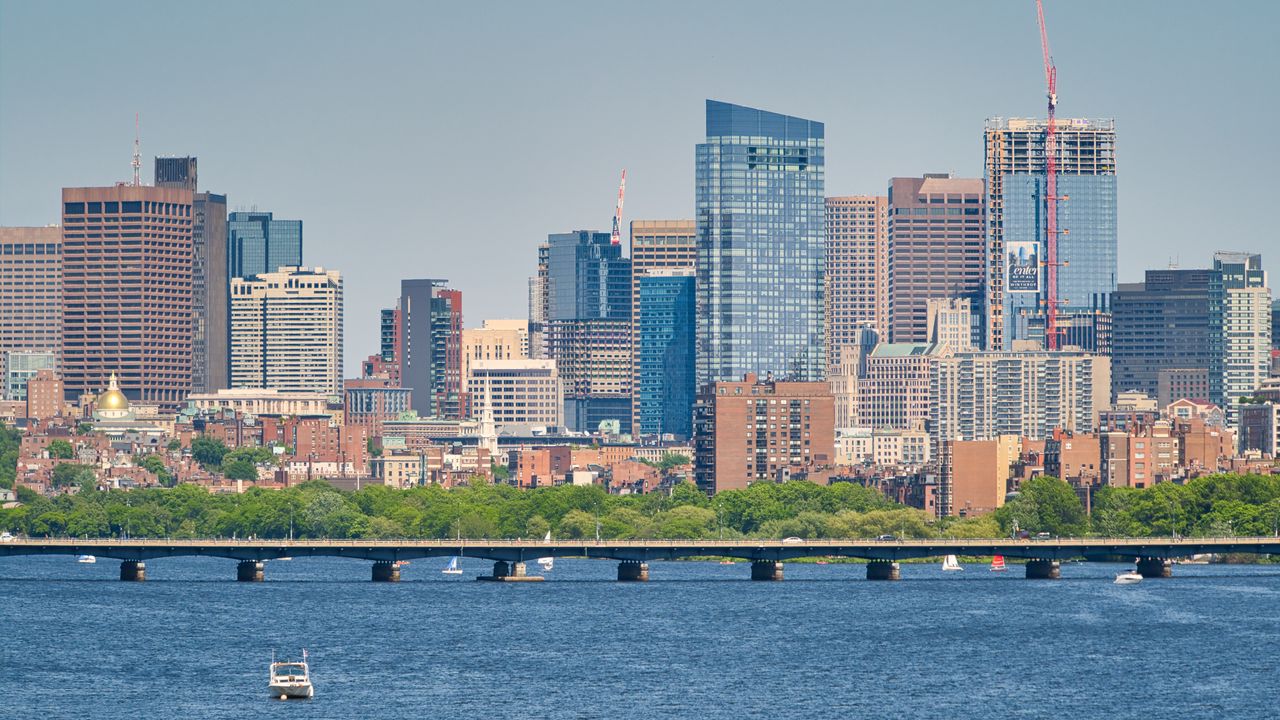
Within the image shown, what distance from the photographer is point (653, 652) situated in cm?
14788

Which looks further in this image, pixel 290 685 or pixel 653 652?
pixel 653 652

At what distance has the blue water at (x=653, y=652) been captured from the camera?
406 ft

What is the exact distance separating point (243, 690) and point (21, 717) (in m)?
12.0

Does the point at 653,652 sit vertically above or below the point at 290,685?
below

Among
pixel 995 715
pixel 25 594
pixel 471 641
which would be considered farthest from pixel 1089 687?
pixel 25 594

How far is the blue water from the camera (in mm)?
123812

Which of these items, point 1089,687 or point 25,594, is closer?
point 1089,687

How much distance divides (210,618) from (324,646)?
22.4 metres

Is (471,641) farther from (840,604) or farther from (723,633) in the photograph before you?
(840,604)

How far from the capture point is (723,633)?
159625 mm

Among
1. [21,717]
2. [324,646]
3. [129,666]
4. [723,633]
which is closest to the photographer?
[21,717]

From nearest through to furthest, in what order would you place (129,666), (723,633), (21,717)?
(21,717) → (129,666) → (723,633)

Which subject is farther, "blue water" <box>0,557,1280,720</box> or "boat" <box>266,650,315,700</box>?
"blue water" <box>0,557,1280,720</box>

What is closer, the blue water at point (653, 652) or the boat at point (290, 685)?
the boat at point (290, 685)
